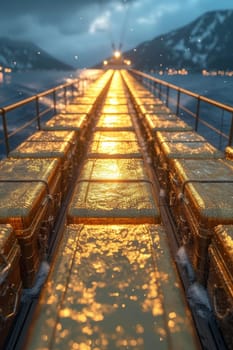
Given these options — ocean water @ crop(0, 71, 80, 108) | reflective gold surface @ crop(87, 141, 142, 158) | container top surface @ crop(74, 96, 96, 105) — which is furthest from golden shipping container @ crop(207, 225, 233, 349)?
ocean water @ crop(0, 71, 80, 108)

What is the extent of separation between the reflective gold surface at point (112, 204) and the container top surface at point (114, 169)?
0.27m

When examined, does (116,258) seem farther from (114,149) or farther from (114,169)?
(114,149)

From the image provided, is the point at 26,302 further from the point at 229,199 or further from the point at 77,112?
the point at 77,112

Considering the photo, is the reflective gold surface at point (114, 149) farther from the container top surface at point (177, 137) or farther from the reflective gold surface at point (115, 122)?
the reflective gold surface at point (115, 122)

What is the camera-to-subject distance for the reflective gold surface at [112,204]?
2.72m

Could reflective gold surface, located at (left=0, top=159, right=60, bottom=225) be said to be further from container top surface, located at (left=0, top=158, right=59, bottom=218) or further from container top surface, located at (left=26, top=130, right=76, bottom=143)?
container top surface, located at (left=26, top=130, right=76, bottom=143)

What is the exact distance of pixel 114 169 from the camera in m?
3.90

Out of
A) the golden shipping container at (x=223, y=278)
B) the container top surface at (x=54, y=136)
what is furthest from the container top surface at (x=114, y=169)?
the golden shipping container at (x=223, y=278)

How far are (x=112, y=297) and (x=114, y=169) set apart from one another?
2.16 m

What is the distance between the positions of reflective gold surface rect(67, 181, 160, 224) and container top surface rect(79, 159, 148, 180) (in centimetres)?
27

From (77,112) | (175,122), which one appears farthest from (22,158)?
(77,112)

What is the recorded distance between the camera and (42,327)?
1.71 meters

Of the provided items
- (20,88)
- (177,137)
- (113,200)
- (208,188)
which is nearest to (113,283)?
(113,200)

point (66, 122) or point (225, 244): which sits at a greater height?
point (66, 122)
